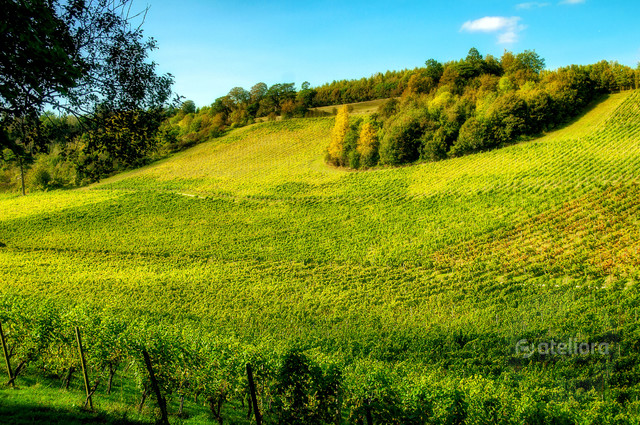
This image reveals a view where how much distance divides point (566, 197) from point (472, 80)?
46614 mm

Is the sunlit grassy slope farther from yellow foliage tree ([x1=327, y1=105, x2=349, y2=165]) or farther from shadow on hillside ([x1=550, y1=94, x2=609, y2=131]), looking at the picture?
yellow foliage tree ([x1=327, y1=105, x2=349, y2=165])

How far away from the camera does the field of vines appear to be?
1055 centimetres

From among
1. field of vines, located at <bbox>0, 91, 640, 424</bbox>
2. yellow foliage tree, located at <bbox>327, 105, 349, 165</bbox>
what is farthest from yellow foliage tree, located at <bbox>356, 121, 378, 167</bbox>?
field of vines, located at <bbox>0, 91, 640, 424</bbox>

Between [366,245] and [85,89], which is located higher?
[85,89]

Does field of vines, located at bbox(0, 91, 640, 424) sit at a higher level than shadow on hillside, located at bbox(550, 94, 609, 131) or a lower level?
lower

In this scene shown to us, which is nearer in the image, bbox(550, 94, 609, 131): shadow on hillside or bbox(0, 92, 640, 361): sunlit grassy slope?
bbox(0, 92, 640, 361): sunlit grassy slope

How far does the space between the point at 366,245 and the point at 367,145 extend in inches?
1145

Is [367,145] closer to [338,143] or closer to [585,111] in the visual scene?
[338,143]

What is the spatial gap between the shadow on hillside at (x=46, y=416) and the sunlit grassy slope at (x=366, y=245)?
10.4 m

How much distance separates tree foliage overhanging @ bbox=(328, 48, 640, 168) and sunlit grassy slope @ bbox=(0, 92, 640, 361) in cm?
266

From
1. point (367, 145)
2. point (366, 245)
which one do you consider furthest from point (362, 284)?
point (367, 145)

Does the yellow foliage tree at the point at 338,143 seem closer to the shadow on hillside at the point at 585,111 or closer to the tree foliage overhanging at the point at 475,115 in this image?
the tree foliage overhanging at the point at 475,115

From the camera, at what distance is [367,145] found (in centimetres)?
5912

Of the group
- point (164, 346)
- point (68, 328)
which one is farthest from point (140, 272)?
point (164, 346)
